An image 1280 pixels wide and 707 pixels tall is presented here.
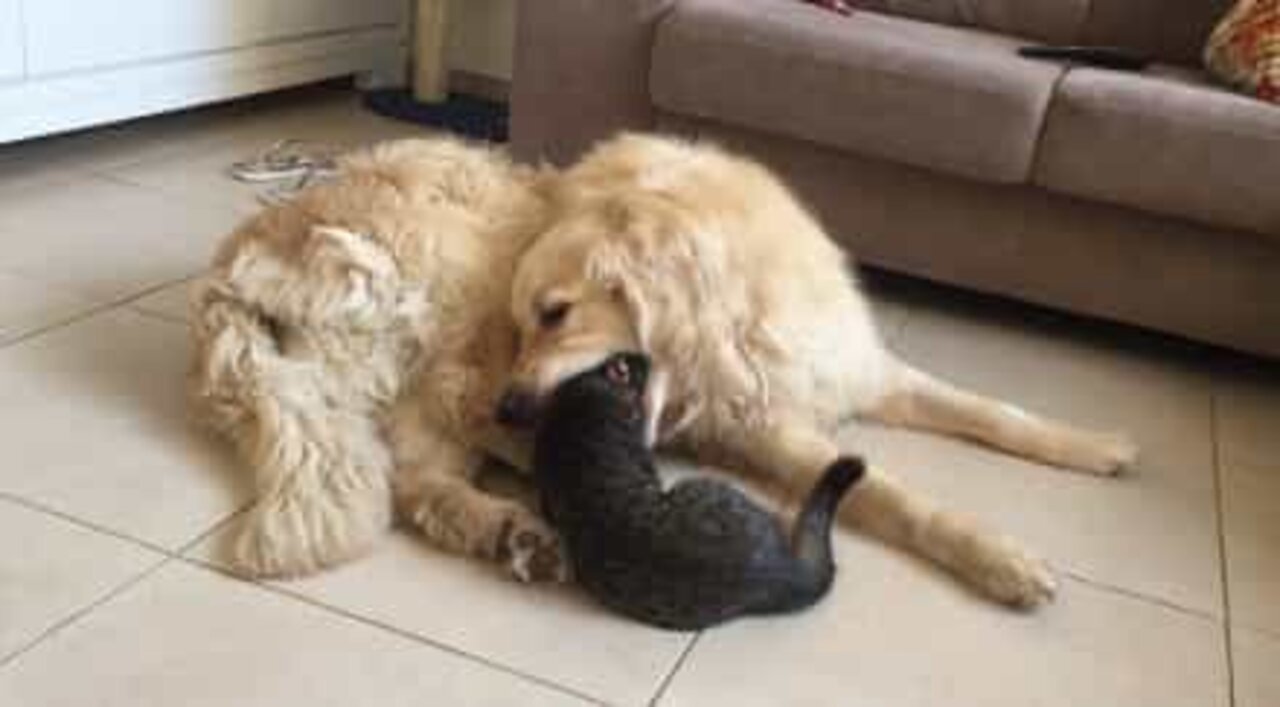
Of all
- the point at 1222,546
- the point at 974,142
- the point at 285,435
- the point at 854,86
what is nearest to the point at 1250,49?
the point at 974,142

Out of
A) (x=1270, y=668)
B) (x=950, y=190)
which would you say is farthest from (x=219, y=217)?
(x=1270, y=668)

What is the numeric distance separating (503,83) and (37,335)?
219cm

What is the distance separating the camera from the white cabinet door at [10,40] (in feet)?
8.52

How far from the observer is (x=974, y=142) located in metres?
2.29

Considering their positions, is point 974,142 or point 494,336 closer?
point 494,336

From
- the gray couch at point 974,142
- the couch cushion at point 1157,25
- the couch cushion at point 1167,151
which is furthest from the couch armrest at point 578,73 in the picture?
the couch cushion at point 1157,25

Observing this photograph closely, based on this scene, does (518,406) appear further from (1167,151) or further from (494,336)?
(1167,151)

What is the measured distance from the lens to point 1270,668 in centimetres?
151

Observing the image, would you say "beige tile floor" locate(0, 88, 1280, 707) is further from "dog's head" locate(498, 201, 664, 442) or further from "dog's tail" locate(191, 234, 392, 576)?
"dog's head" locate(498, 201, 664, 442)

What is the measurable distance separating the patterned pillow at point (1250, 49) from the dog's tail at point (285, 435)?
1.77 metres

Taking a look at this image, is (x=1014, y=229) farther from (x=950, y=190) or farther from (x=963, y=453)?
(x=963, y=453)

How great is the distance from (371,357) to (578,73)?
1.22 metres

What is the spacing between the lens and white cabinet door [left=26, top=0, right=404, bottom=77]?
2.71m

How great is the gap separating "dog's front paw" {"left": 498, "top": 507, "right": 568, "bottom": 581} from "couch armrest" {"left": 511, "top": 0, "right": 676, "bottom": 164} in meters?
1.35
